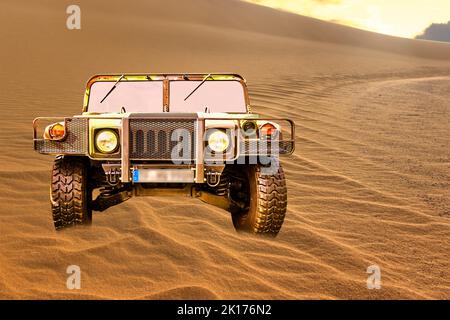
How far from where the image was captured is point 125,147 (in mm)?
3879

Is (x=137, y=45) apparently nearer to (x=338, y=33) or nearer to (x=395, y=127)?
(x=395, y=127)

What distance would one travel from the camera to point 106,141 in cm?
402

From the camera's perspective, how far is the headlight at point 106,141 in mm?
4012

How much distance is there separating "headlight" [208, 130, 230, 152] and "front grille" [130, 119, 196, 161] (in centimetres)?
15

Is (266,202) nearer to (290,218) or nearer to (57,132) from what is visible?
(290,218)

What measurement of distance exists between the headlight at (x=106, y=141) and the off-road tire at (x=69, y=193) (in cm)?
31

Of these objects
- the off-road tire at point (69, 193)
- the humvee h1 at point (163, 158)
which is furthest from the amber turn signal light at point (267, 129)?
the off-road tire at point (69, 193)

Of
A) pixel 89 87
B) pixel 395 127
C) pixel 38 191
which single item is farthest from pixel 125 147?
pixel 395 127

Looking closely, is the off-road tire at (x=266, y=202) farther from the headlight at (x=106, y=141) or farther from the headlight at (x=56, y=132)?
the headlight at (x=56, y=132)

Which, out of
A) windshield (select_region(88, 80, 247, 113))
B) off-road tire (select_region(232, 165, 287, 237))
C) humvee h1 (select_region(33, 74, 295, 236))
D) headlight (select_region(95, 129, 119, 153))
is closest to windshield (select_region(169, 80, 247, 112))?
windshield (select_region(88, 80, 247, 113))

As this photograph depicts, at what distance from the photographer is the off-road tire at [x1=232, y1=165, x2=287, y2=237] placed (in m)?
4.12

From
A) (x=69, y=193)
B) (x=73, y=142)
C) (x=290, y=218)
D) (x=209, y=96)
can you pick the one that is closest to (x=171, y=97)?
(x=209, y=96)

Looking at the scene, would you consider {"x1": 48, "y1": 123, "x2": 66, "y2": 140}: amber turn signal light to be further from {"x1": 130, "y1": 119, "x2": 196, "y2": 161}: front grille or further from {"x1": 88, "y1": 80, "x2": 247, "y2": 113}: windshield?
{"x1": 88, "y1": 80, "x2": 247, "y2": 113}: windshield

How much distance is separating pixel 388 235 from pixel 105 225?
2.47 metres
